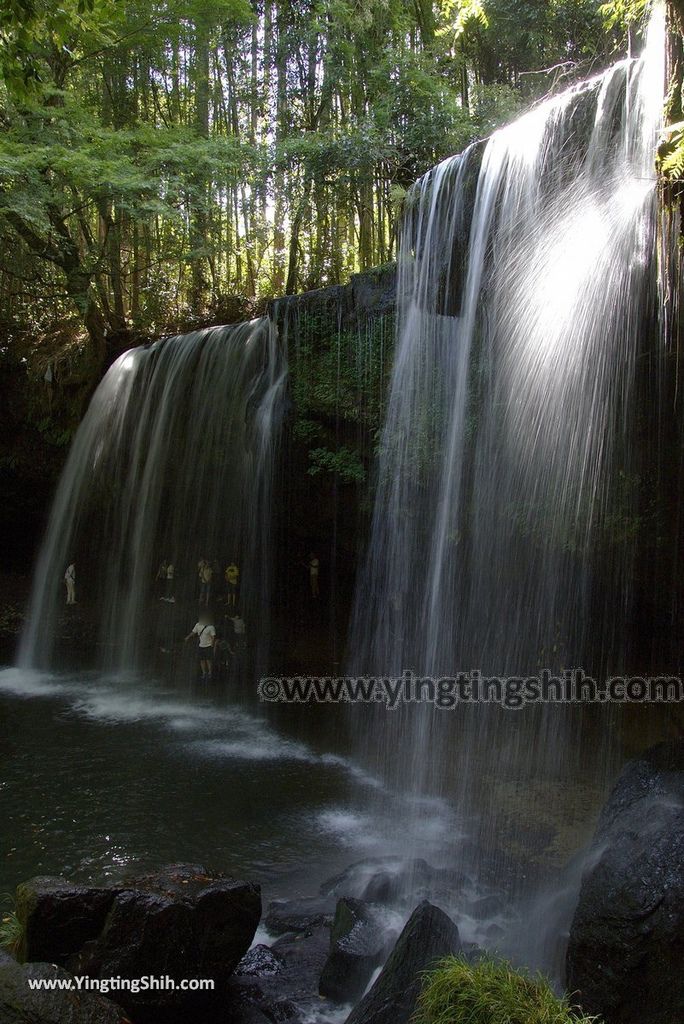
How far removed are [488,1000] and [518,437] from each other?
4.55m

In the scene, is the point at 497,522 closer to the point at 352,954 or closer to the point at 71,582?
the point at 352,954

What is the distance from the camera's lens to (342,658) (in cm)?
1150

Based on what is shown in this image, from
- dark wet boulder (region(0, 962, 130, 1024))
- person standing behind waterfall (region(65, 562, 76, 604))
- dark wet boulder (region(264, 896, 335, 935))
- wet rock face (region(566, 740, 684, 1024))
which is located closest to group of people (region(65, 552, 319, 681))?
person standing behind waterfall (region(65, 562, 76, 604))

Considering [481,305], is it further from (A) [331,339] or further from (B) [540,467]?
(A) [331,339]

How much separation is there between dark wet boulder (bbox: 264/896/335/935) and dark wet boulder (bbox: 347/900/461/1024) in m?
1.34

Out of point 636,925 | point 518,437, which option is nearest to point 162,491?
point 518,437

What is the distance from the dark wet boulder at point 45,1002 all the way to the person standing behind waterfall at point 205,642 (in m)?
8.53

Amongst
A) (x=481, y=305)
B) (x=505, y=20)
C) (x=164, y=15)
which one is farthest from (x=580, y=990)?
(x=164, y=15)

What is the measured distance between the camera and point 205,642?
12109 millimetres

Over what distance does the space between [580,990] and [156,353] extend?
38.8 ft

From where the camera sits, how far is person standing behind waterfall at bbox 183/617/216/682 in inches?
476

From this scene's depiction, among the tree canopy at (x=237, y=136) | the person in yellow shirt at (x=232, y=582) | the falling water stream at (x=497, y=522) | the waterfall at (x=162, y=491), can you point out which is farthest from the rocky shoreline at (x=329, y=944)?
the tree canopy at (x=237, y=136)

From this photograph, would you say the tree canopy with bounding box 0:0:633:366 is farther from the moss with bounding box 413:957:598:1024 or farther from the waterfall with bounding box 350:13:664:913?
the moss with bounding box 413:957:598:1024

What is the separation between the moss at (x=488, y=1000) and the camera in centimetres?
362
